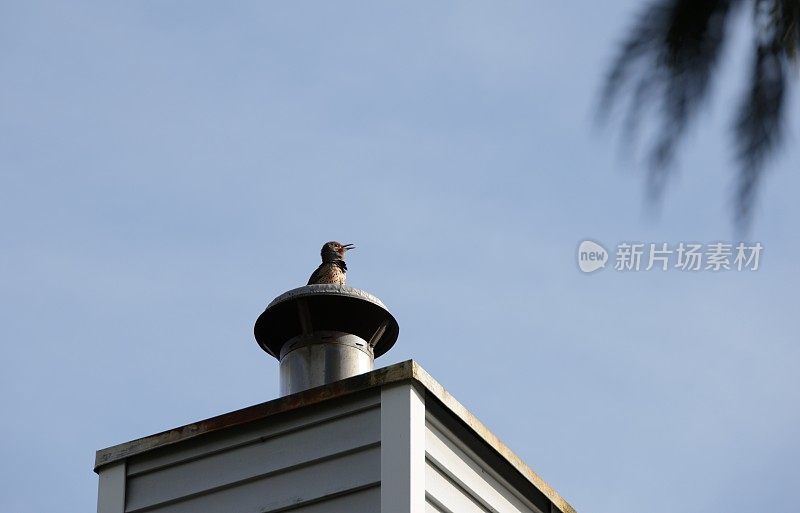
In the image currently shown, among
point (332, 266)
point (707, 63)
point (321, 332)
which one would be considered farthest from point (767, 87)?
point (332, 266)

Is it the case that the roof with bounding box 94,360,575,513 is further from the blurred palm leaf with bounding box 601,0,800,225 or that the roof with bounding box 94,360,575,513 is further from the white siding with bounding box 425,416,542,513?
the blurred palm leaf with bounding box 601,0,800,225

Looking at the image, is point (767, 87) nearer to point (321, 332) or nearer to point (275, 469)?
point (275, 469)

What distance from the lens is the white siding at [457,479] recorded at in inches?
259

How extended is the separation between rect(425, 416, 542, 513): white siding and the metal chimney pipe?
49.6 inches

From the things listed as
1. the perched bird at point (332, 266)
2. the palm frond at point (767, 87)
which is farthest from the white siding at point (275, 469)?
the palm frond at point (767, 87)

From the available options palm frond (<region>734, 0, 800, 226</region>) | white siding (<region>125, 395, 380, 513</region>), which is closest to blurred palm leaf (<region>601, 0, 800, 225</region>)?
palm frond (<region>734, 0, 800, 226</region>)

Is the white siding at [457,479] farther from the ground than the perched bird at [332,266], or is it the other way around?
the perched bird at [332,266]

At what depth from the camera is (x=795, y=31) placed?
2098 millimetres

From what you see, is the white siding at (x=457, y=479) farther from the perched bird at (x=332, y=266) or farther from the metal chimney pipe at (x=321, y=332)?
the perched bird at (x=332, y=266)

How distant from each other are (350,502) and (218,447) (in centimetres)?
95

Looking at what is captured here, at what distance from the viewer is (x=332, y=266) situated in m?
9.05

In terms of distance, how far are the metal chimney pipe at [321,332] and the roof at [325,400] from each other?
1.04m

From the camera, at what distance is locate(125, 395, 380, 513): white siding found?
255 inches

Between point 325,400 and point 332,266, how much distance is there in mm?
2380
